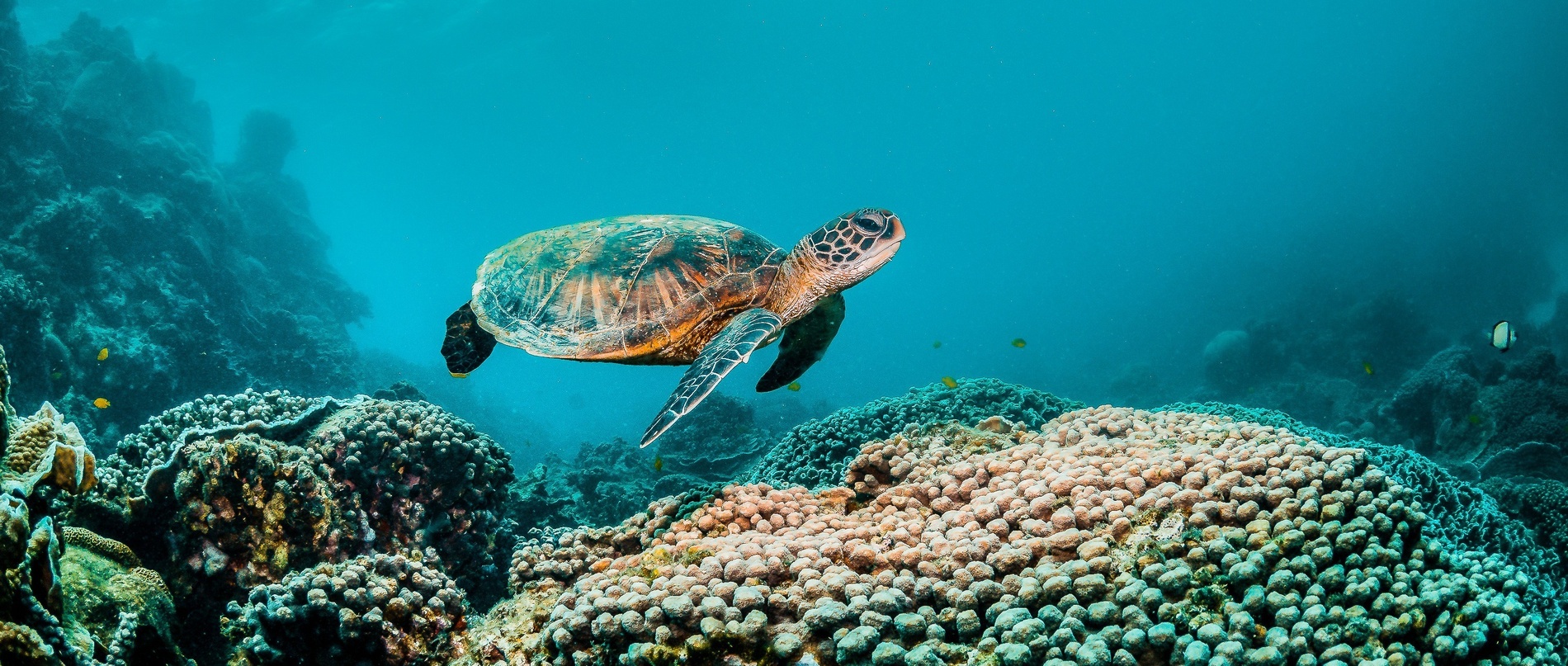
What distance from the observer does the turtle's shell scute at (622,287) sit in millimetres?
4656

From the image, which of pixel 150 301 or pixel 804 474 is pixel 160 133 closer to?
pixel 150 301

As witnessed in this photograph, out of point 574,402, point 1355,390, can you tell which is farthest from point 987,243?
point 1355,390

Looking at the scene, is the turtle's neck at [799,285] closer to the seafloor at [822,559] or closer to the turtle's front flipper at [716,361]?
the turtle's front flipper at [716,361]

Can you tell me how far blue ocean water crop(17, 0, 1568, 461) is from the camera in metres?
33.1

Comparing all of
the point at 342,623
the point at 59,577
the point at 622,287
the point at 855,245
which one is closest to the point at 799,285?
the point at 855,245

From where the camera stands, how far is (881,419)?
646 centimetres

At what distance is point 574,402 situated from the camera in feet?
120

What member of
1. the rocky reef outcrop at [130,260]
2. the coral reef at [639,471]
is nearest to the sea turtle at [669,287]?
the coral reef at [639,471]

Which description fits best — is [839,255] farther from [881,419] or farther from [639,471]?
[639,471]

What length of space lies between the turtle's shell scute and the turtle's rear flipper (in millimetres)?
405

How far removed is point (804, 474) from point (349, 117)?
181ft

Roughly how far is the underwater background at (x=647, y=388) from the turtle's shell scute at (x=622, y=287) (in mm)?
1028

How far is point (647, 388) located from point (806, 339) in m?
41.7

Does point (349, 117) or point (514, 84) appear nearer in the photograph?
point (349, 117)
